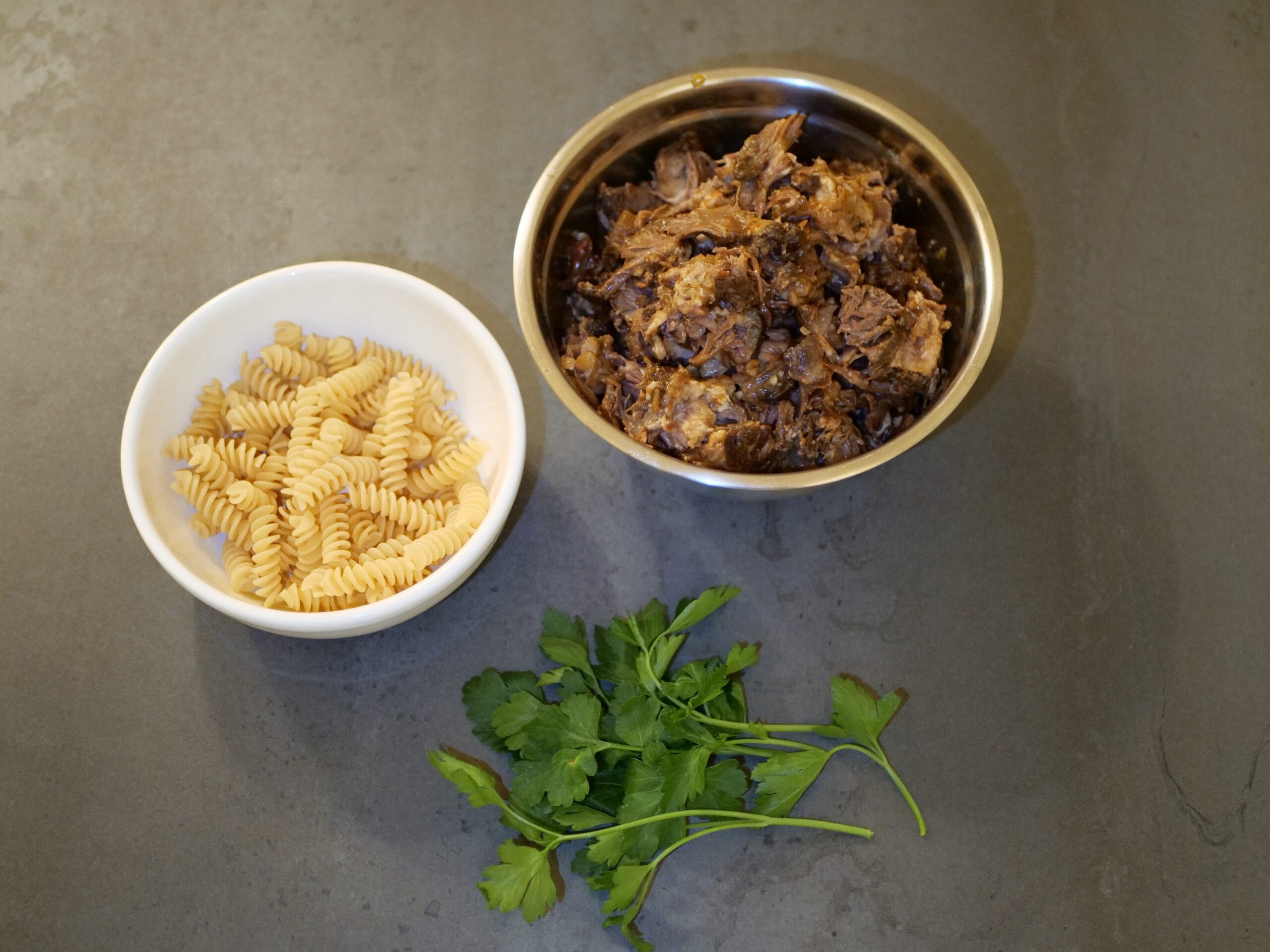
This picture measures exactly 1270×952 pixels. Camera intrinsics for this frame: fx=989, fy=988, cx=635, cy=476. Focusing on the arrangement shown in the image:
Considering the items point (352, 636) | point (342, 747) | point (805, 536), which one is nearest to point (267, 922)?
point (342, 747)

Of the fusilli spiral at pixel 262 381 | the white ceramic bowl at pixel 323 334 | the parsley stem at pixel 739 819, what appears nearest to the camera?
the white ceramic bowl at pixel 323 334

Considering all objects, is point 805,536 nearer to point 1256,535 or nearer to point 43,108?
point 1256,535

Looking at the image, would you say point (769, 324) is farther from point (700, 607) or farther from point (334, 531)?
point (334, 531)

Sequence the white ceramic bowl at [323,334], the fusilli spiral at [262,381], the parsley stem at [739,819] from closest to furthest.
Answer: 1. the white ceramic bowl at [323,334]
2. the parsley stem at [739,819]
3. the fusilli spiral at [262,381]

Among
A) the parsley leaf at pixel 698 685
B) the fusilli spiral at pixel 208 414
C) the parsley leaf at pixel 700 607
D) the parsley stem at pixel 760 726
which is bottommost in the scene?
the parsley stem at pixel 760 726

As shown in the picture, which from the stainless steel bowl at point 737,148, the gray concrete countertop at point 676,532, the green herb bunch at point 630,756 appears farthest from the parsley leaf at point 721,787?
the stainless steel bowl at point 737,148

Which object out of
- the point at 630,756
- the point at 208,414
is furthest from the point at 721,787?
the point at 208,414

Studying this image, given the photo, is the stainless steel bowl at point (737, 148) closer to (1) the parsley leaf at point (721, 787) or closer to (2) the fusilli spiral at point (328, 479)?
(2) the fusilli spiral at point (328, 479)

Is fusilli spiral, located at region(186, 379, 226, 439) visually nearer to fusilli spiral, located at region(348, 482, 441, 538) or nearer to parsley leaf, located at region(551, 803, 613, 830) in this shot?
fusilli spiral, located at region(348, 482, 441, 538)
